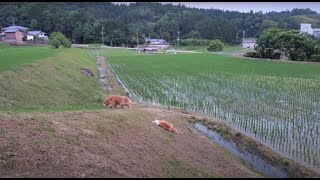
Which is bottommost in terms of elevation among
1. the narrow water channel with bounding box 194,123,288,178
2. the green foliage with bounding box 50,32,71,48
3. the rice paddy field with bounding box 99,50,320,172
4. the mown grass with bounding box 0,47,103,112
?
the narrow water channel with bounding box 194,123,288,178

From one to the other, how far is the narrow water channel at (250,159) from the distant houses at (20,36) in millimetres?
57375

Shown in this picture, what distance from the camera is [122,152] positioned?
764 centimetres

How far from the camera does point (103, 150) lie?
7.32 meters

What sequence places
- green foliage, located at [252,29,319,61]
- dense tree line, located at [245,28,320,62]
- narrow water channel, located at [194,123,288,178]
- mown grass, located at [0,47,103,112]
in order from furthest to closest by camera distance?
green foliage, located at [252,29,319,61], dense tree line, located at [245,28,320,62], mown grass, located at [0,47,103,112], narrow water channel, located at [194,123,288,178]

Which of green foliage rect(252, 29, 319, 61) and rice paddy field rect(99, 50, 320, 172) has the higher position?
green foliage rect(252, 29, 319, 61)

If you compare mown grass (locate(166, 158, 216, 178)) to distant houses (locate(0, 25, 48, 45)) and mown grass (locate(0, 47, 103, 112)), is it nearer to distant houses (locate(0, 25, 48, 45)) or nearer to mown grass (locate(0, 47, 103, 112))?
mown grass (locate(0, 47, 103, 112))

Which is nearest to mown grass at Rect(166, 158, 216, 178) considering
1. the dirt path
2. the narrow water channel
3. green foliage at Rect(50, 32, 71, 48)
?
the dirt path

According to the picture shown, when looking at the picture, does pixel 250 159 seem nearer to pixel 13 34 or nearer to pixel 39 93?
pixel 39 93

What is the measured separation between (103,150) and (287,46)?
43.6 m

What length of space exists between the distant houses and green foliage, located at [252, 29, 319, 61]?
141 ft

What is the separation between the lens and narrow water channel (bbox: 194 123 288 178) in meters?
8.95

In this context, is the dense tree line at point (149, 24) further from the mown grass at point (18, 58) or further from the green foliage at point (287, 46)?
the mown grass at point (18, 58)

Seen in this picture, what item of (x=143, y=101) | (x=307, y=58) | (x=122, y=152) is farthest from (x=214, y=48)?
(x=122, y=152)

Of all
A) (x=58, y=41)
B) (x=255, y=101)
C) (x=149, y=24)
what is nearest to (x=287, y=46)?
(x=255, y=101)
